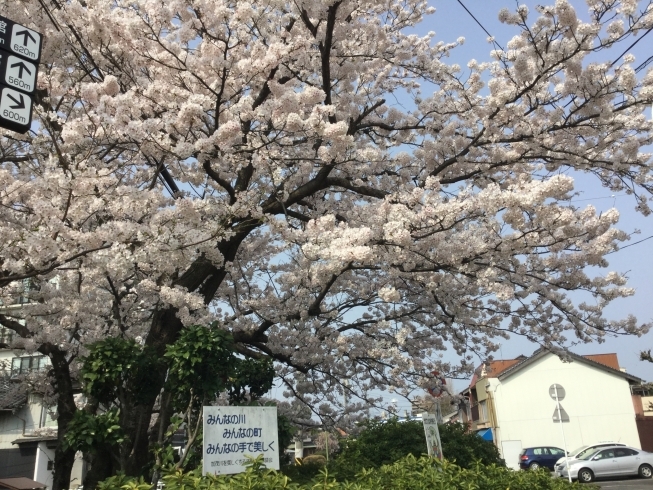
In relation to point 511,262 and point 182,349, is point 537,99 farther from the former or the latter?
point 182,349

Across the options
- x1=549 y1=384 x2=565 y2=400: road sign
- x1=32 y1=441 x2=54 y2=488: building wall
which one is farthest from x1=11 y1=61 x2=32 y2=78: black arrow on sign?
x1=32 y1=441 x2=54 y2=488: building wall

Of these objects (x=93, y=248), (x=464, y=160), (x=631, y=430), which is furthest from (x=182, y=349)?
(x=631, y=430)

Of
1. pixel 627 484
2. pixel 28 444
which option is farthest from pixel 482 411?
pixel 28 444

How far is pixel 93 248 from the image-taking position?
629 centimetres

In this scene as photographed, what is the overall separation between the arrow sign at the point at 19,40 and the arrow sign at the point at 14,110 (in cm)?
43

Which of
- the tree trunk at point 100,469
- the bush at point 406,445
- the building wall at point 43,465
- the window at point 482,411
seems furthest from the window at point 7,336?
the window at point 482,411

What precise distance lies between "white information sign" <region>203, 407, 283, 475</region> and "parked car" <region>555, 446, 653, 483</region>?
724 inches

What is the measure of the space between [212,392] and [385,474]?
2028 mm

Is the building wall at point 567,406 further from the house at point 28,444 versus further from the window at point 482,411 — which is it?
the house at point 28,444

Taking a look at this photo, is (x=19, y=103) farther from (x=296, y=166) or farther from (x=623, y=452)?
(x=623, y=452)

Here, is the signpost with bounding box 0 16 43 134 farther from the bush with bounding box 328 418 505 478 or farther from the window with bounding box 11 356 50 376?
the window with bounding box 11 356 50 376

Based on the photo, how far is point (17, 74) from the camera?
16.6ft

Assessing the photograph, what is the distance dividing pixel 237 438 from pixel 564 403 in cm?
2865

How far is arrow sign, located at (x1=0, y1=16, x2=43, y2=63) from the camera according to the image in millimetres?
5078
